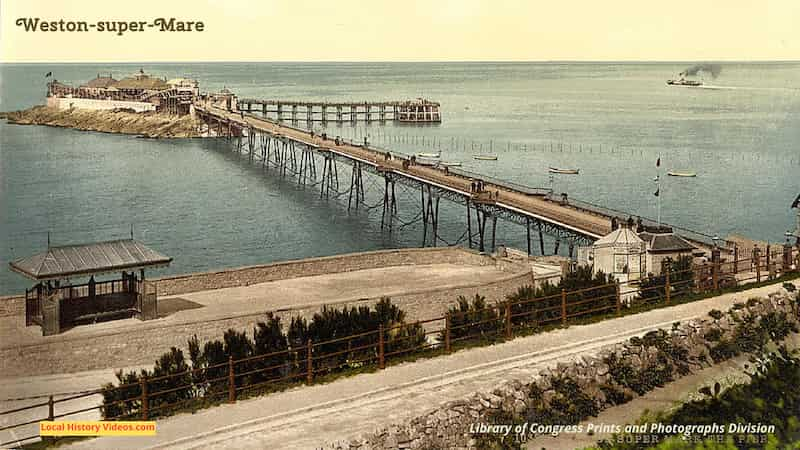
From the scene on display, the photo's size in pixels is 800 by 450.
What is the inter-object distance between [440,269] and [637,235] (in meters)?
4.30

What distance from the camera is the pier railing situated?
12227mm

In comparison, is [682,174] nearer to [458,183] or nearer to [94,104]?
[458,183]

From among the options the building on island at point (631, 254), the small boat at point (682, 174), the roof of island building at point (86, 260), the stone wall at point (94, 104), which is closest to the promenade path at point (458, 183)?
the stone wall at point (94, 104)

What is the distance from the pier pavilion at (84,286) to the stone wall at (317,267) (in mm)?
1280

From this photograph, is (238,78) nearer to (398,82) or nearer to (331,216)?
(398,82)

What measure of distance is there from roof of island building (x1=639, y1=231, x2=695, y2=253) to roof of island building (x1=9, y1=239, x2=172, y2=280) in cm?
1041

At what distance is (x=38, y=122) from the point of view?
4700cm

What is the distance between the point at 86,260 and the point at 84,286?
5.79 ft

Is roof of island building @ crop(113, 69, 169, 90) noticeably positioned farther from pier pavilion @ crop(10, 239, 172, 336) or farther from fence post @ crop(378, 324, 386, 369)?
fence post @ crop(378, 324, 386, 369)

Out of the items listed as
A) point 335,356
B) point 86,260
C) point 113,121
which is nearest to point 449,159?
point 113,121

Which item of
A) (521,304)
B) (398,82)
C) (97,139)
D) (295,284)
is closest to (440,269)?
(295,284)

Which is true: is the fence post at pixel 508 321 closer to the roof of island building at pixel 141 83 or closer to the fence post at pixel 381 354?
the fence post at pixel 381 354

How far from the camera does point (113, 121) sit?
5534 cm

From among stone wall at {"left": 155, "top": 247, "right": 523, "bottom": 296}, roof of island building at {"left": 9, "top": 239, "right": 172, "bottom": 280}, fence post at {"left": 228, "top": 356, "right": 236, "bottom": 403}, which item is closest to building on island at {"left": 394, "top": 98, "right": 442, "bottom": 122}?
stone wall at {"left": 155, "top": 247, "right": 523, "bottom": 296}
